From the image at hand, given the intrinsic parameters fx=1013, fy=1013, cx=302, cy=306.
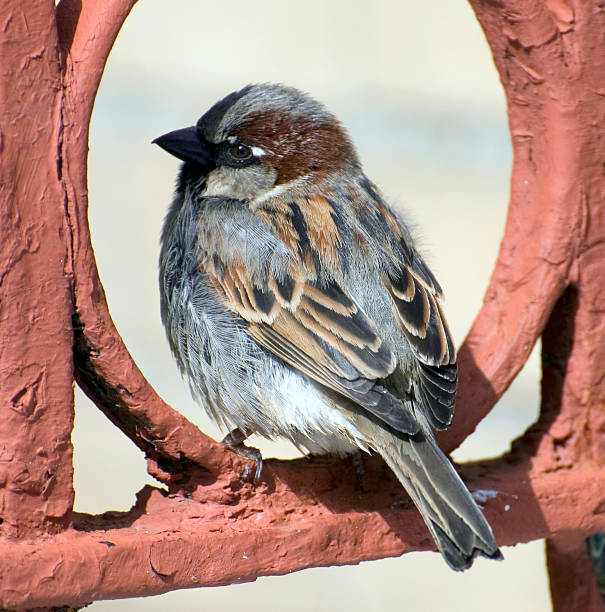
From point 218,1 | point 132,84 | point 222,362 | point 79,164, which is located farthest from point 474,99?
point 79,164

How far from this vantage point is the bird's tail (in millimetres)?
1686

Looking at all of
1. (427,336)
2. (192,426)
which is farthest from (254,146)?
(192,426)

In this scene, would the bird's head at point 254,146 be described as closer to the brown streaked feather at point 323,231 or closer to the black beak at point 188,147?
the black beak at point 188,147

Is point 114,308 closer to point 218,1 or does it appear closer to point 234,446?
point 218,1

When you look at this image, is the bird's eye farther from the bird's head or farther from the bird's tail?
the bird's tail

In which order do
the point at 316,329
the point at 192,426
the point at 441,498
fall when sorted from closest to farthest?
1. the point at 192,426
2. the point at 441,498
3. the point at 316,329

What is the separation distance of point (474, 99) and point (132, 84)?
1.36 metres

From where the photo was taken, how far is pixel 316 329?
6.66 ft

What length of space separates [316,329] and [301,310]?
59 millimetres

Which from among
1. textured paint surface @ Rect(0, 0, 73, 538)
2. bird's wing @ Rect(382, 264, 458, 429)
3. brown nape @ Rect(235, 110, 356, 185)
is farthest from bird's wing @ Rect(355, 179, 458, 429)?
textured paint surface @ Rect(0, 0, 73, 538)

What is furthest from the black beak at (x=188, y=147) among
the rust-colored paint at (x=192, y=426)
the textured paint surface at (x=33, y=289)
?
the textured paint surface at (x=33, y=289)

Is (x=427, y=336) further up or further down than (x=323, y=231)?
further down

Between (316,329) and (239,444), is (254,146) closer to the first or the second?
(316,329)

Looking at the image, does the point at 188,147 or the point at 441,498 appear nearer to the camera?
the point at 441,498
